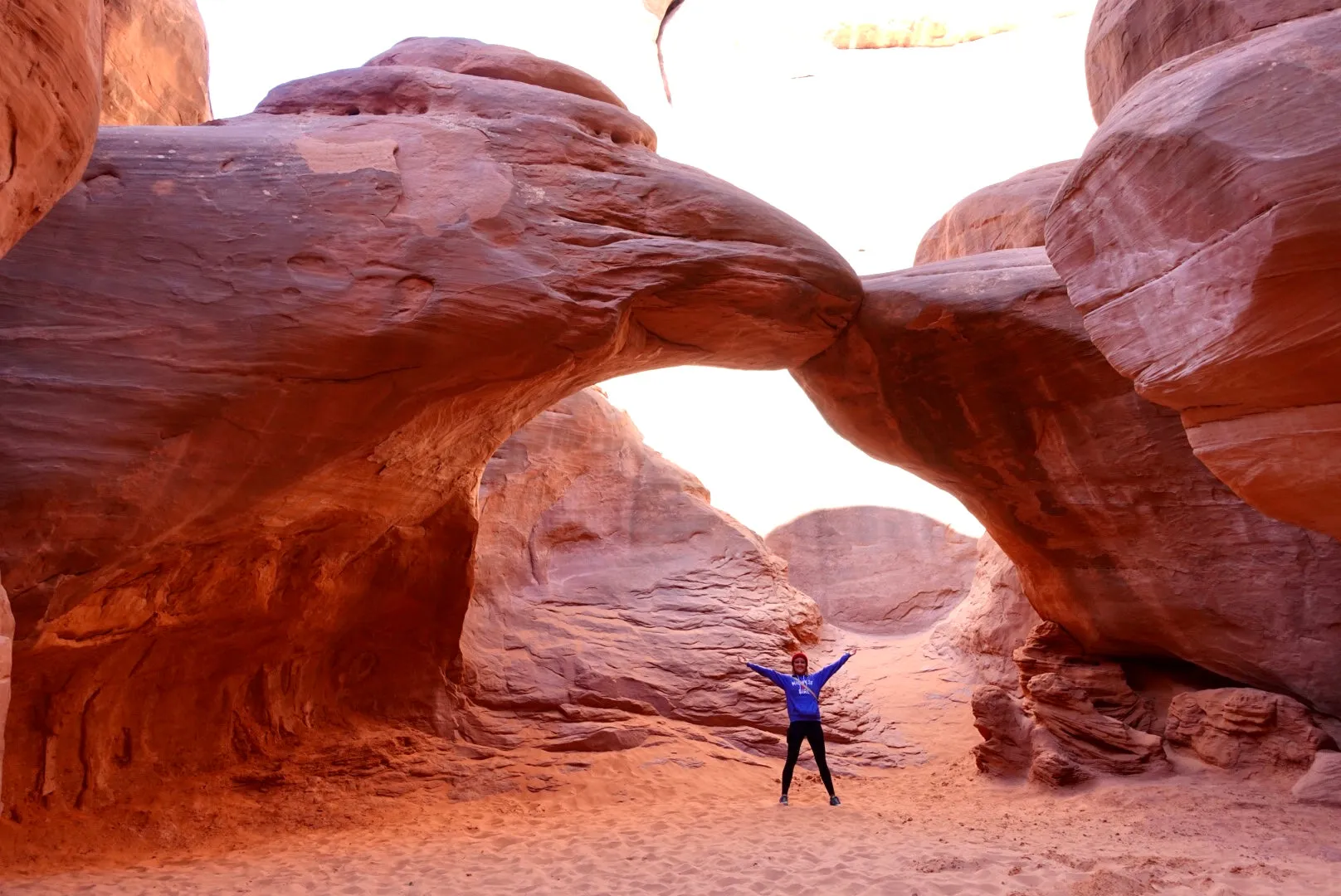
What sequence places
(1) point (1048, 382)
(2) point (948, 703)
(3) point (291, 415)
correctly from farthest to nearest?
(2) point (948, 703) < (1) point (1048, 382) < (3) point (291, 415)

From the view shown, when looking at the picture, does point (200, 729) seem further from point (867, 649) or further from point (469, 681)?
point (867, 649)

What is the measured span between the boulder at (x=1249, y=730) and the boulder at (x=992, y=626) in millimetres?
2762

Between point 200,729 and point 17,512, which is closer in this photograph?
point 17,512

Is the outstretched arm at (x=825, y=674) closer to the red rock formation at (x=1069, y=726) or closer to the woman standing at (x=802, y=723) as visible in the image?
the woman standing at (x=802, y=723)

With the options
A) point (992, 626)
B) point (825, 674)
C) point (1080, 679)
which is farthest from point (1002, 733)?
point (992, 626)

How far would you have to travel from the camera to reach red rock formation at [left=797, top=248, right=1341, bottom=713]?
782cm

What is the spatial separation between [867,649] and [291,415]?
34.6ft

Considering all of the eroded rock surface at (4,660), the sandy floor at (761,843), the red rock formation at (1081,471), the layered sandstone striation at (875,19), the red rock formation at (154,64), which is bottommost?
the sandy floor at (761,843)

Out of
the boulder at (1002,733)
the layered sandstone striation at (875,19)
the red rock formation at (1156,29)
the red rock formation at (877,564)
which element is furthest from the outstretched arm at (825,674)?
the layered sandstone striation at (875,19)

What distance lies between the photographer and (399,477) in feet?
25.4

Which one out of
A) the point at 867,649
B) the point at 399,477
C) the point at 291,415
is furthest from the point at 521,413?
the point at 867,649

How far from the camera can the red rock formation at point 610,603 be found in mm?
10086

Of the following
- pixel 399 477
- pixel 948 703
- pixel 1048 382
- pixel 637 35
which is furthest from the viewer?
pixel 637 35

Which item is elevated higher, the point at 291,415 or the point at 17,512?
the point at 291,415
